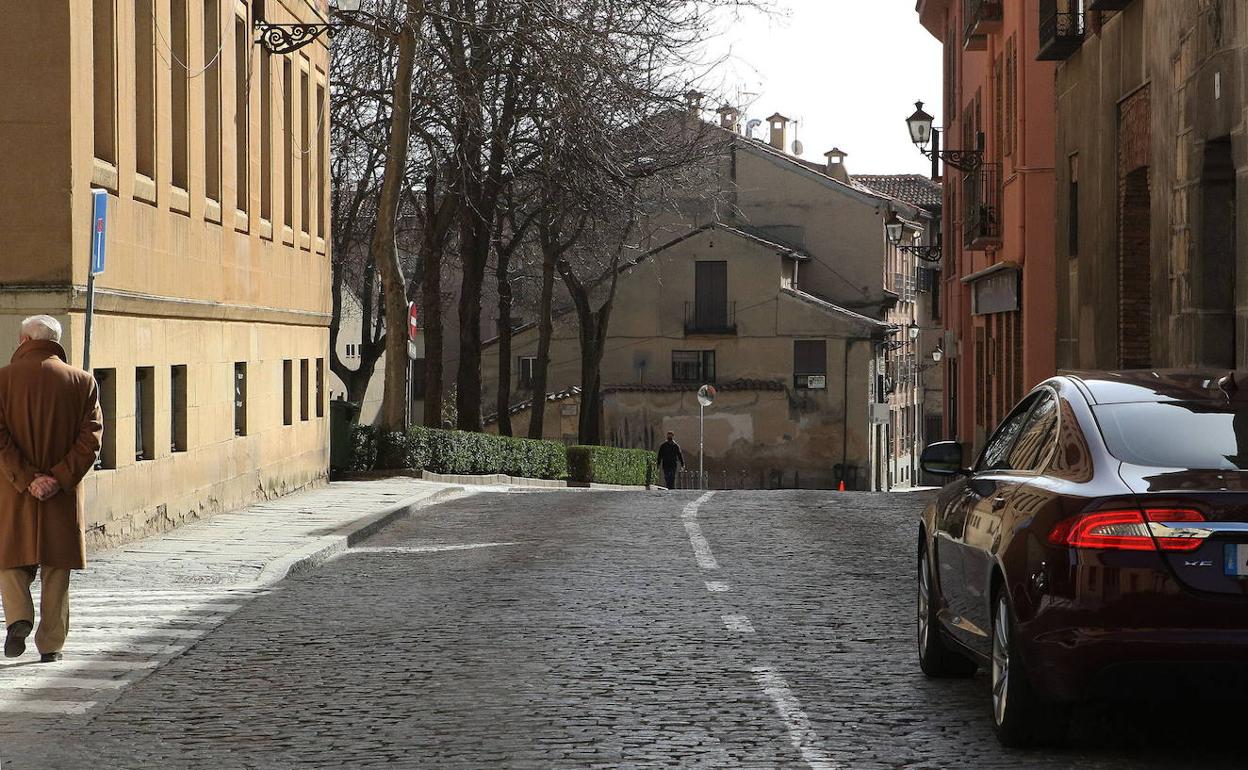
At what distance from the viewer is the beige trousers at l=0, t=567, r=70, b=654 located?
10.4 m

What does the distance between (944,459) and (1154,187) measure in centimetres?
1171

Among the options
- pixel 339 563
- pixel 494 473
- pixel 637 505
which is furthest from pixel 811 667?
pixel 494 473

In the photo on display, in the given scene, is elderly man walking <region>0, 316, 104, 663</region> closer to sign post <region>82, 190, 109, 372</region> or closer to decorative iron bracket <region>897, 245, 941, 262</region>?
sign post <region>82, 190, 109, 372</region>

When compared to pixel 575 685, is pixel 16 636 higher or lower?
higher

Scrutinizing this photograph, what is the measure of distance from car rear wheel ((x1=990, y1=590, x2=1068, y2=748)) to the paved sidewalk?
4.09 meters

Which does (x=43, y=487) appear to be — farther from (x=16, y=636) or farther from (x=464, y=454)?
(x=464, y=454)

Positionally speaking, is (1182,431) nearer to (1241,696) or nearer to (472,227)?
(1241,696)

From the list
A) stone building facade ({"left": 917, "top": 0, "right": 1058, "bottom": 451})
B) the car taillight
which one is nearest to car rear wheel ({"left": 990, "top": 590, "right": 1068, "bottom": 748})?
the car taillight

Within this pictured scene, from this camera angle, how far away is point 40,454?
34.0 ft

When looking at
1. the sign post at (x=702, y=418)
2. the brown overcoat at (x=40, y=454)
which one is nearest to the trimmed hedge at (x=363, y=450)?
the brown overcoat at (x=40, y=454)

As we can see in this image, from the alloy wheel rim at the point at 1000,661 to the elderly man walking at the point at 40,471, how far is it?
5.03 meters

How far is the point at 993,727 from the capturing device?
8.24 m

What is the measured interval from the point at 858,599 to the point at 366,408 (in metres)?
66.6

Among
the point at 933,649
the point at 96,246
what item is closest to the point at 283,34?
the point at 96,246
